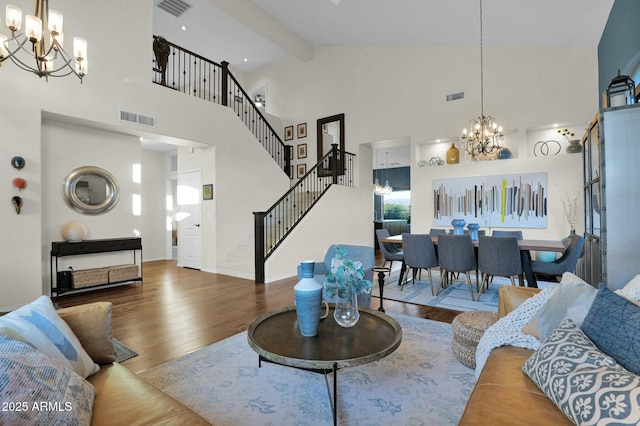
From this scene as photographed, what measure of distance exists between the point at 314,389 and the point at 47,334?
1536 millimetres

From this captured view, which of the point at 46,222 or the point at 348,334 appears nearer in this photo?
the point at 348,334

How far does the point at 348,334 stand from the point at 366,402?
0.45m

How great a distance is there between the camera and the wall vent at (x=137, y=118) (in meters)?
4.91

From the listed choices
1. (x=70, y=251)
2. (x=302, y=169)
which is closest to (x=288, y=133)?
(x=302, y=169)

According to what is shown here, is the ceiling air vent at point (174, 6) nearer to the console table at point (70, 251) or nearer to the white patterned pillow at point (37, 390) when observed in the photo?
the console table at point (70, 251)

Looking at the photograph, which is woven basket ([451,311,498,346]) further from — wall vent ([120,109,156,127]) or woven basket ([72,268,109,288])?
wall vent ([120,109,156,127])

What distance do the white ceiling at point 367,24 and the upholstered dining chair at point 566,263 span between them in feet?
9.94

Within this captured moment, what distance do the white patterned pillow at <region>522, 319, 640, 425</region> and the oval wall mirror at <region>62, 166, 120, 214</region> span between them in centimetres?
593

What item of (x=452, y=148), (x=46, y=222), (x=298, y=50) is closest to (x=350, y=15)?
(x=298, y=50)

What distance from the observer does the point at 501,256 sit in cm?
405

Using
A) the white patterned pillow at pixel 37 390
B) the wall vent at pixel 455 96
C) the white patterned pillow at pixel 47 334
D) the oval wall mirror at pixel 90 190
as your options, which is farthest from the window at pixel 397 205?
the white patterned pillow at pixel 37 390

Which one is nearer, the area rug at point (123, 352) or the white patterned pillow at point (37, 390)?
the white patterned pillow at point (37, 390)

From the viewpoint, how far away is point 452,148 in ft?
21.7

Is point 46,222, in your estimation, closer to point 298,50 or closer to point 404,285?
point 404,285
